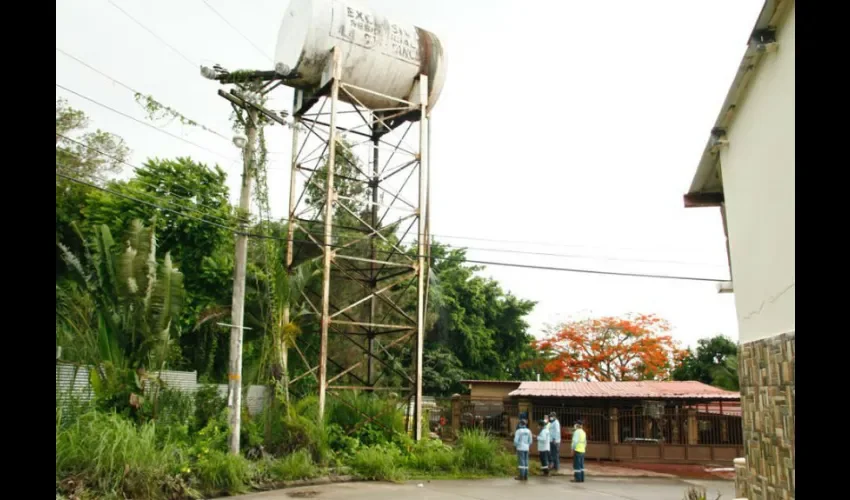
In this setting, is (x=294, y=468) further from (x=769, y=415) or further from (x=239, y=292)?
(x=769, y=415)

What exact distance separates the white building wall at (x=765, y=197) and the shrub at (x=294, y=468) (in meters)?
10.3

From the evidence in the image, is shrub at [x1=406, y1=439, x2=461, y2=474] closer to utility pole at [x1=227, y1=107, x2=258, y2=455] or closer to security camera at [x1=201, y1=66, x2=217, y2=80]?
utility pole at [x1=227, y1=107, x2=258, y2=455]

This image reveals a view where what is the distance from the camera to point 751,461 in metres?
6.74

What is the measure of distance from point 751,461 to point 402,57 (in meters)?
15.0

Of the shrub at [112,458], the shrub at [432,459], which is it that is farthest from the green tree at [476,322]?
the shrub at [112,458]

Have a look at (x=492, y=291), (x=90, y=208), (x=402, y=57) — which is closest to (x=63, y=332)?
(x=90, y=208)

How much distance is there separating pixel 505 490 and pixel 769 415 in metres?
9.89

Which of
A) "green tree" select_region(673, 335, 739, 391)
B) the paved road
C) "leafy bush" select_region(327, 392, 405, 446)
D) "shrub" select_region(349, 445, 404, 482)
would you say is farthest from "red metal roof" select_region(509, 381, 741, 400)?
"green tree" select_region(673, 335, 739, 391)

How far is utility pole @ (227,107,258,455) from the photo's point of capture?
13.2 metres

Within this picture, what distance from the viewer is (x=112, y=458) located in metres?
10.9

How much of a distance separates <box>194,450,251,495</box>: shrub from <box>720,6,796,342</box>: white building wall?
970cm

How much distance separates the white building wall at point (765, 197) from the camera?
5.15 metres

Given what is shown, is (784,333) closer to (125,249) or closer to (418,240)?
(125,249)

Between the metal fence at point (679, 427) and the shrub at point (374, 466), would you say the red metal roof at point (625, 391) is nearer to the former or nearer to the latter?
the metal fence at point (679, 427)
